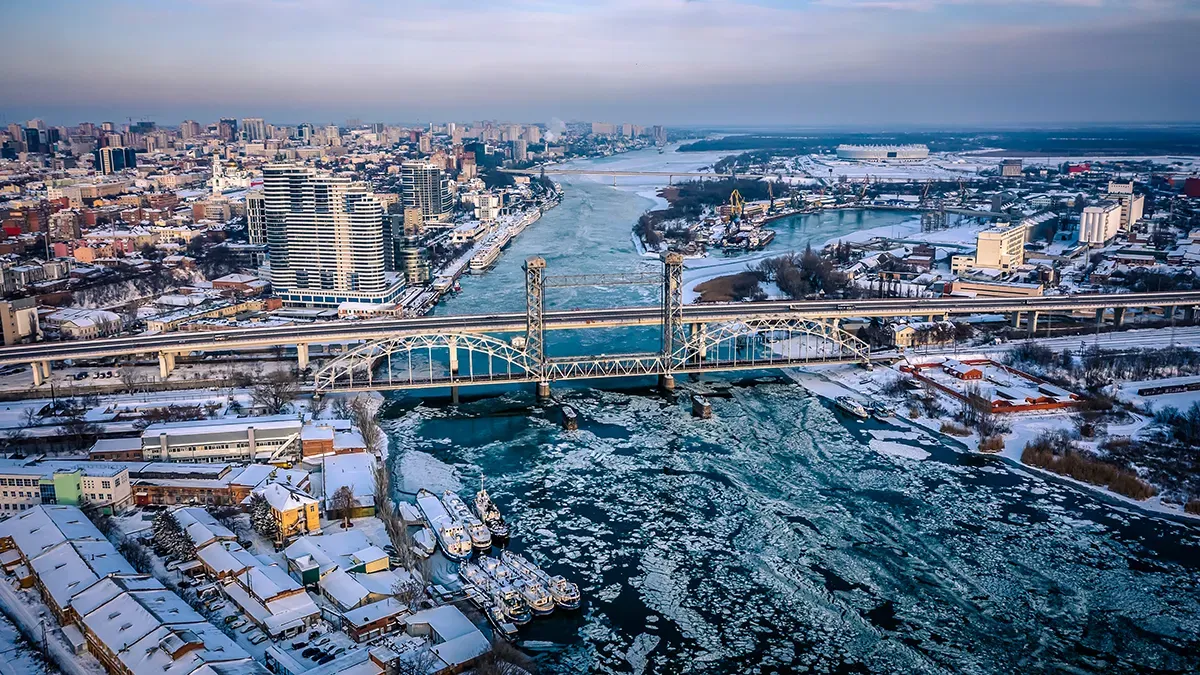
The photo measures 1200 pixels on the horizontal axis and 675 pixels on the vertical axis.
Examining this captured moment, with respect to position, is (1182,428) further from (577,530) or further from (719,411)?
(577,530)

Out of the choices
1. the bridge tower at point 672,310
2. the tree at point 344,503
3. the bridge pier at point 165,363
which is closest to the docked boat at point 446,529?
the tree at point 344,503

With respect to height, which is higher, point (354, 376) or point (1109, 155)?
point (1109, 155)

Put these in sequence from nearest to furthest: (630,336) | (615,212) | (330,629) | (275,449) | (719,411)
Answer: (330,629), (275,449), (719,411), (630,336), (615,212)

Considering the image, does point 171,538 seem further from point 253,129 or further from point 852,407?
point 253,129

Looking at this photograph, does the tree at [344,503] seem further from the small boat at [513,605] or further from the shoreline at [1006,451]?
the shoreline at [1006,451]

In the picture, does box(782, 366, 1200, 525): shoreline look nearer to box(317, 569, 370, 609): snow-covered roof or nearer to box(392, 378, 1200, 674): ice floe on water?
box(392, 378, 1200, 674): ice floe on water

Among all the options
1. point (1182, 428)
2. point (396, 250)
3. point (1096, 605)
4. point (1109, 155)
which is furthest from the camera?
point (1109, 155)

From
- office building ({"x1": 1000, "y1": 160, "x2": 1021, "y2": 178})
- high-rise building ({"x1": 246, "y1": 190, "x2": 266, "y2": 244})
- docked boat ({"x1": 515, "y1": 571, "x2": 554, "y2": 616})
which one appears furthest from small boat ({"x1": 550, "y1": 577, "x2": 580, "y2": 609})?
office building ({"x1": 1000, "y1": 160, "x2": 1021, "y2": 178})

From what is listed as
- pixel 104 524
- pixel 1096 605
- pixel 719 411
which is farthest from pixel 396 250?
pixel 1096 605
